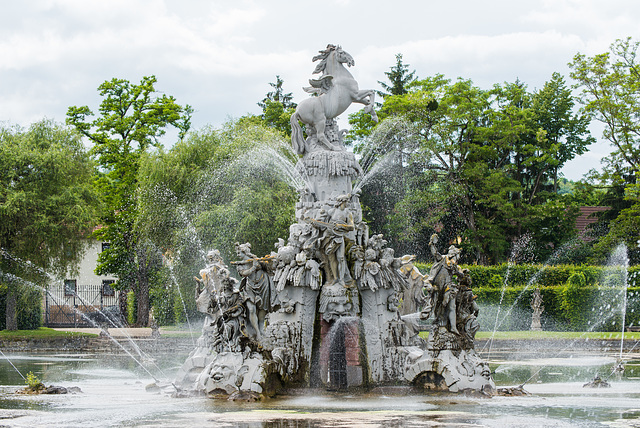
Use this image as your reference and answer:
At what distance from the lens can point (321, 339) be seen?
48.9 feet

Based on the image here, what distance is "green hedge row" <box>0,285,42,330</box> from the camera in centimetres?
3322

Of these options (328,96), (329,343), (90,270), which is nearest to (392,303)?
(329,343)

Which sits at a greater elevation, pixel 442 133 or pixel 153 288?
pixel 442 133

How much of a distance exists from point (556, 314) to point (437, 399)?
923 inches

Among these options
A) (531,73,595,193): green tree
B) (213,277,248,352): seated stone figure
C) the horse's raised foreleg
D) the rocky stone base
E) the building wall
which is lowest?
the rocky stone base

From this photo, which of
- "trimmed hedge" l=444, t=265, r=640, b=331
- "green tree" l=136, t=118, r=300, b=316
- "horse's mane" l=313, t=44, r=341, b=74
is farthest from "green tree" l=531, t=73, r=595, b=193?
"horse's mane" l=313, t=44, r=341, b=74

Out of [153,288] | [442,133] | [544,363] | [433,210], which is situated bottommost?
[544,363]

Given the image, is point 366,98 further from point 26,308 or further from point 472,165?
point 472,165

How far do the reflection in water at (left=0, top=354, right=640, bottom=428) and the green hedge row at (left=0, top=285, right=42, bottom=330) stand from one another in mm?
16955

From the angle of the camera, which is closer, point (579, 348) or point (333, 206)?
point (333, 206)

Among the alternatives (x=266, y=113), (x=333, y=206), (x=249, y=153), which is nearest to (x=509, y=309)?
(x=249, y=153)

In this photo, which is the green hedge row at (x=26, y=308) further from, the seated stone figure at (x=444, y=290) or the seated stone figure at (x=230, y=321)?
the seated stone figure at (x=444, y=290)

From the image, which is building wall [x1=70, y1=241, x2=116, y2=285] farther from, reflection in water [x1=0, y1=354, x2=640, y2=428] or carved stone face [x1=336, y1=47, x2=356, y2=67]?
carved stone face [x1=336, y1=47, x2=356, y2=67]

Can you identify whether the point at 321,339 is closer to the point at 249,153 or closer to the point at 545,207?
the point at 249,153
